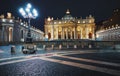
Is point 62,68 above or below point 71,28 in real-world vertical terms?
below

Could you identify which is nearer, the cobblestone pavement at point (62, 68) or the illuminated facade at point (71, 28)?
the cobblestone pavement at point (62, 68)

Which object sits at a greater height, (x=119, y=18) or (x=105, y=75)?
(x=119, y=18)

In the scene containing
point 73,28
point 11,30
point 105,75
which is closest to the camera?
point 105,75

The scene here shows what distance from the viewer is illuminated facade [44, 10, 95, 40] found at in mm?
141375

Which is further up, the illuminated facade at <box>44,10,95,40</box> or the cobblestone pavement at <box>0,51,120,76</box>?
the illuminated facade at <box>44,10,95,40</box>

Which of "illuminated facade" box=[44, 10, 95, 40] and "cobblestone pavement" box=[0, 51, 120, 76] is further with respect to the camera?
"illuminated facade" box=[44, 10, 95, 40]

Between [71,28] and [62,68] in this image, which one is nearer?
[62,68]

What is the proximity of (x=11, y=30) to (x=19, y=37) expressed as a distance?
5.23 metres

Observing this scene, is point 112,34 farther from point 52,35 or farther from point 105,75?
point 105,75

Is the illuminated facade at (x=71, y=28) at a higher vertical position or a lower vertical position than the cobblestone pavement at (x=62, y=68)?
higher

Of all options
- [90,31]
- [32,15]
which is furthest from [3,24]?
[90,31]

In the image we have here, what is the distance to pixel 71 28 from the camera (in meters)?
141

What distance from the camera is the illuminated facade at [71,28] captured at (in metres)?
141

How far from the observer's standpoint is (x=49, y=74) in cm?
997
